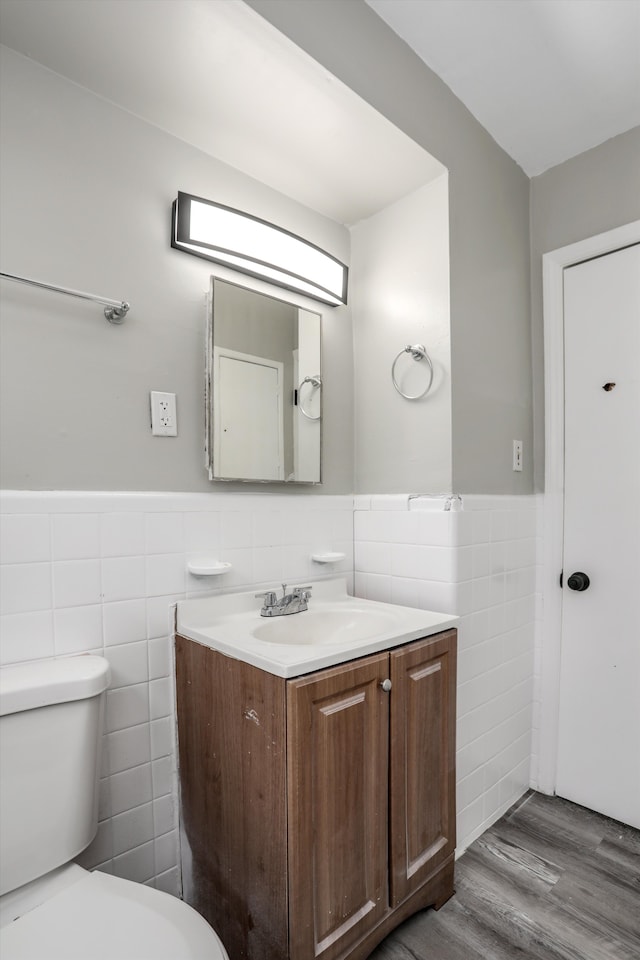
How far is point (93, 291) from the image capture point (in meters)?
1.28

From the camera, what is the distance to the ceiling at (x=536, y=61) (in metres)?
1.41

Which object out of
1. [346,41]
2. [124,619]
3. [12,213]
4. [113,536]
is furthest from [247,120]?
[124,619]

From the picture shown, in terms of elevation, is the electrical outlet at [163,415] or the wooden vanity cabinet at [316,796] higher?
the electrical outlet at [163,415]

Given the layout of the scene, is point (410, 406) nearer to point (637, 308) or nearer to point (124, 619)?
point (637, 308)

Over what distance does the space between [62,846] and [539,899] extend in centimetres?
130

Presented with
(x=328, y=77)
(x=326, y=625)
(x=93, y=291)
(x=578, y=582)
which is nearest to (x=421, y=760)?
(x=326, y=625)

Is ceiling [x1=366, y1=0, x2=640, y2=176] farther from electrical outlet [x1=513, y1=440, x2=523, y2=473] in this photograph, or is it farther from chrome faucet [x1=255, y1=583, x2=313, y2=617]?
chrome faucet [x1=255, y1=583, x2=313, y2=617]

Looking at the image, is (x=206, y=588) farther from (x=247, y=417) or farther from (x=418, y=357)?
(x=418, y=357)

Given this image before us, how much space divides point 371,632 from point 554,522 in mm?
981

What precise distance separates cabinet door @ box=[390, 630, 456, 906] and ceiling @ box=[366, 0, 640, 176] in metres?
1.71

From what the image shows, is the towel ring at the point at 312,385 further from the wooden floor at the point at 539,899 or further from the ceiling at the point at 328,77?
the wooden floor at the point at 539,899

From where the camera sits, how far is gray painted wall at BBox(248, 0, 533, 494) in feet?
4.42

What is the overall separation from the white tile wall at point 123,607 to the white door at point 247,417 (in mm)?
120

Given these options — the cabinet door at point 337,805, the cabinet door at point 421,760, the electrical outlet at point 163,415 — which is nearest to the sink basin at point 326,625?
the cabinet door at point 421,760
